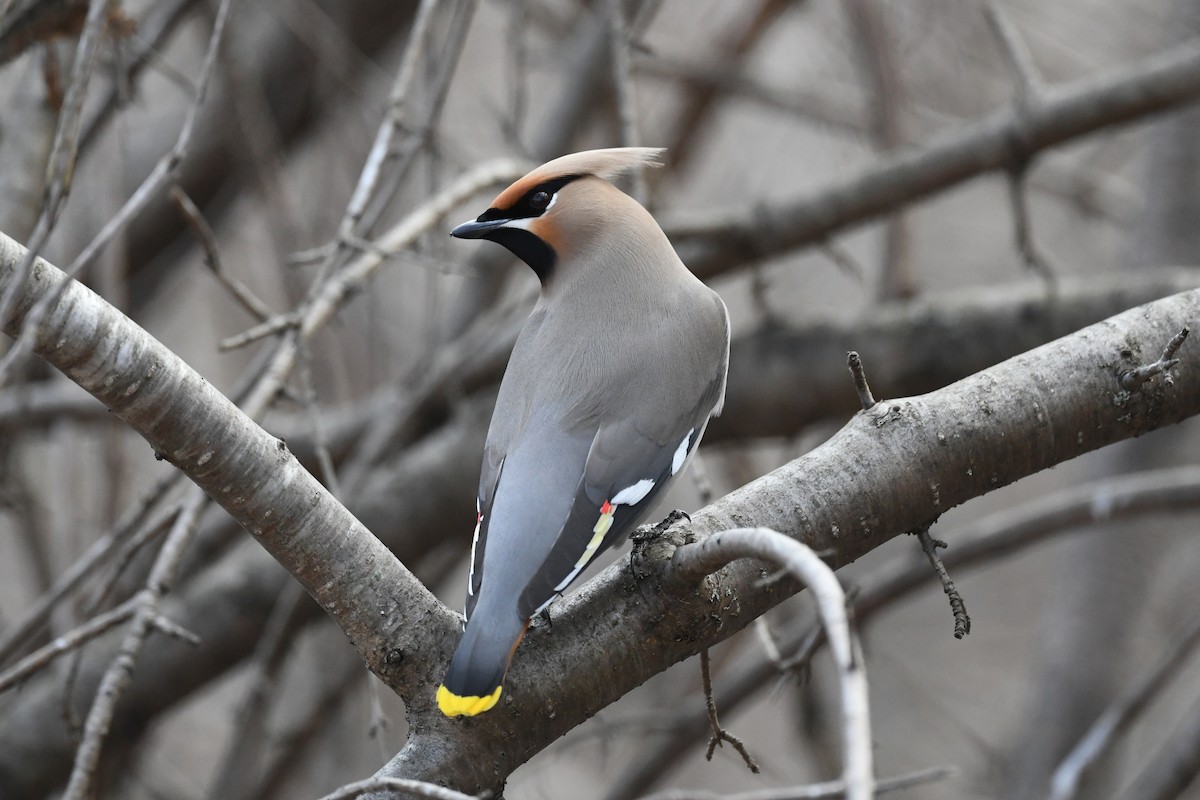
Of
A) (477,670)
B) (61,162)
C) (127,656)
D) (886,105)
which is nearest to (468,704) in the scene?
(477,670)

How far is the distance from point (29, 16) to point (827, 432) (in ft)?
9.92

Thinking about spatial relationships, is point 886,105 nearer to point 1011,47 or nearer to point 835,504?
point 1011,47

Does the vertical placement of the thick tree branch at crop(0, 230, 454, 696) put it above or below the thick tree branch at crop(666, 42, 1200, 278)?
above

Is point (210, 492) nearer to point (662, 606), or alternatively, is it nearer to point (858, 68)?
point (662, 606)

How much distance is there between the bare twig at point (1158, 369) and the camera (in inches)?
72.6

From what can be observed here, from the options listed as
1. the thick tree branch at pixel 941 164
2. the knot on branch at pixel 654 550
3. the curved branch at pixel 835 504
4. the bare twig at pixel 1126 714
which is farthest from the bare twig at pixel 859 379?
the thick tree branch at pixel 941 164

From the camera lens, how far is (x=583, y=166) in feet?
8.21

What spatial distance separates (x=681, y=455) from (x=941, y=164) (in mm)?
2088

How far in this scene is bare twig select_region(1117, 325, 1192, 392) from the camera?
1.84m

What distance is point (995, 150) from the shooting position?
3869 mm

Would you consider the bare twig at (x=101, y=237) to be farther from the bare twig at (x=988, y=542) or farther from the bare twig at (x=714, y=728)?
the bare twig at (x=988, y=542)

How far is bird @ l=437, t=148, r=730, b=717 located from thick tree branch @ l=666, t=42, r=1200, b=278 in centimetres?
149

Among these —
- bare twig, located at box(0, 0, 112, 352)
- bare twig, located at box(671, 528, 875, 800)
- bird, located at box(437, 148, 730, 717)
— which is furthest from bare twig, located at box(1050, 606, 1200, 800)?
bare twig, located at box(0, 0, 112, 352)

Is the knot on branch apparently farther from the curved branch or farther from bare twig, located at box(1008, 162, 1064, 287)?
bare twig, located at box(1008, 162, 1064, 287)
